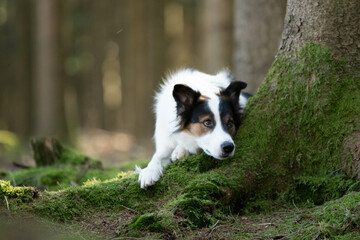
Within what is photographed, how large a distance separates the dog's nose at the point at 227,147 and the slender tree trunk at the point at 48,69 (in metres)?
11.1

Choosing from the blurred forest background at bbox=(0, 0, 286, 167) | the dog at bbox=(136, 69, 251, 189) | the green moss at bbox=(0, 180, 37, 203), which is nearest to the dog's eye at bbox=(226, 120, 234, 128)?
the dog at bbox=(136, 69, 251, 189)

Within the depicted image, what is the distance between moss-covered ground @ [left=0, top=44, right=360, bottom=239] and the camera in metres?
4.36

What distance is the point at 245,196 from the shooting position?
200 inches

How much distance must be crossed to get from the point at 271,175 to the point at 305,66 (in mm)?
1333

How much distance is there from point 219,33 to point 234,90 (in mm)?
7228

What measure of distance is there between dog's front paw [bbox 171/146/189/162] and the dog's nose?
31.6 inches

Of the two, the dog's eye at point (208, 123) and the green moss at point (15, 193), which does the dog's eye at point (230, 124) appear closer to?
the dog's eye at point (208, 123)

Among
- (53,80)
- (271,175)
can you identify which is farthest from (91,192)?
(53,80)

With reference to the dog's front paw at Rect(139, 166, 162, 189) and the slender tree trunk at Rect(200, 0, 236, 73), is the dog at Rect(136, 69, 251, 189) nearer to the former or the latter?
the dog's front paw at Rect(139, 166, 162, 189)

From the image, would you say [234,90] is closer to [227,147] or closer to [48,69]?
[227,147]

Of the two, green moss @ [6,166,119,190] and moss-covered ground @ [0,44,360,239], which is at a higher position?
moss-covered ground @ [0,44,360,239]

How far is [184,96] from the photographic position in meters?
5.65

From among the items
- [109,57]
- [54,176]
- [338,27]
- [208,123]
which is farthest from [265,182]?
[109,57]

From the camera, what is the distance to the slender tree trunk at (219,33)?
12.6 metres
